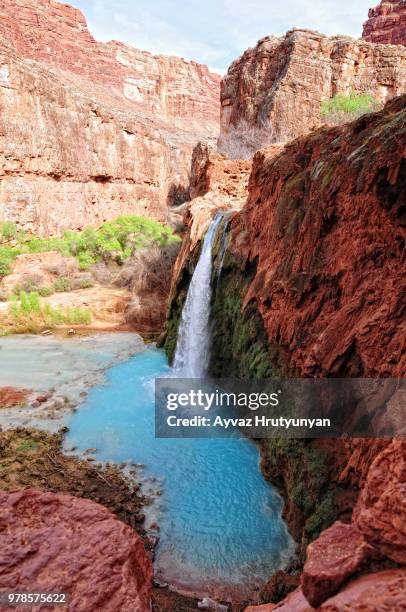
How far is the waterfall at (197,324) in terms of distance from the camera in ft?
27.0

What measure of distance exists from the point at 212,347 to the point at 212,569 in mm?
4620

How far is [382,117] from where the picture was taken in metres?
3.91

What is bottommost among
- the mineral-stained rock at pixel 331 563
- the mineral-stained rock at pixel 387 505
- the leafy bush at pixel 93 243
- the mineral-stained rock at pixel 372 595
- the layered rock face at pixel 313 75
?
the mineral-stained rock at pixel 331 563

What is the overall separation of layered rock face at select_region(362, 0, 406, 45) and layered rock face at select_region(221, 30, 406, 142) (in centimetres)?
1896

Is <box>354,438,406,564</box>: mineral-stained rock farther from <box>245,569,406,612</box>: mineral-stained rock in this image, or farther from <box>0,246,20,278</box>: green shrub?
<box>0,246,20,278</box>: green shrub

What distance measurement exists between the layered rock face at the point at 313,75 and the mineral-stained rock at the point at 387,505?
836 inches

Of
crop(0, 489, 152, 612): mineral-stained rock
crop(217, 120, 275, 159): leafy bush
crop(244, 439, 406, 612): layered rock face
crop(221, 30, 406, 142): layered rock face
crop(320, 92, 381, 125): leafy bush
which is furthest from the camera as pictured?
crop(221, 30, 406, 142): layered rock face

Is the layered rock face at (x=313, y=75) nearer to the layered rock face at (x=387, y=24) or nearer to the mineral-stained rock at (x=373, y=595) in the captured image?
the layered rock face at (x=387, y=24)

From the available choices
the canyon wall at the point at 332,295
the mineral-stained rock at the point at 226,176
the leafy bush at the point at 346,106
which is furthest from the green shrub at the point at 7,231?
the leafy bush at the point at 346,106

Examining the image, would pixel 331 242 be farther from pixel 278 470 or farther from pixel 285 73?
pixel 285 73

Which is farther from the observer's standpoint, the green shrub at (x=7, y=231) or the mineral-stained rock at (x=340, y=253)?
the green shrub at (x=7, y=231)

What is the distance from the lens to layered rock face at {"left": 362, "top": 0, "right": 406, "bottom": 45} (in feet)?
121

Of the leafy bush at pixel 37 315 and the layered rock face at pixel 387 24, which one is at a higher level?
the layered rock face at pixel 387 24

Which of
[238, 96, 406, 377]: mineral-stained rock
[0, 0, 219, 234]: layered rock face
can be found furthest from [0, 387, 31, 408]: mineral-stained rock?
[0, 0, 219, 234]: layered rock face
